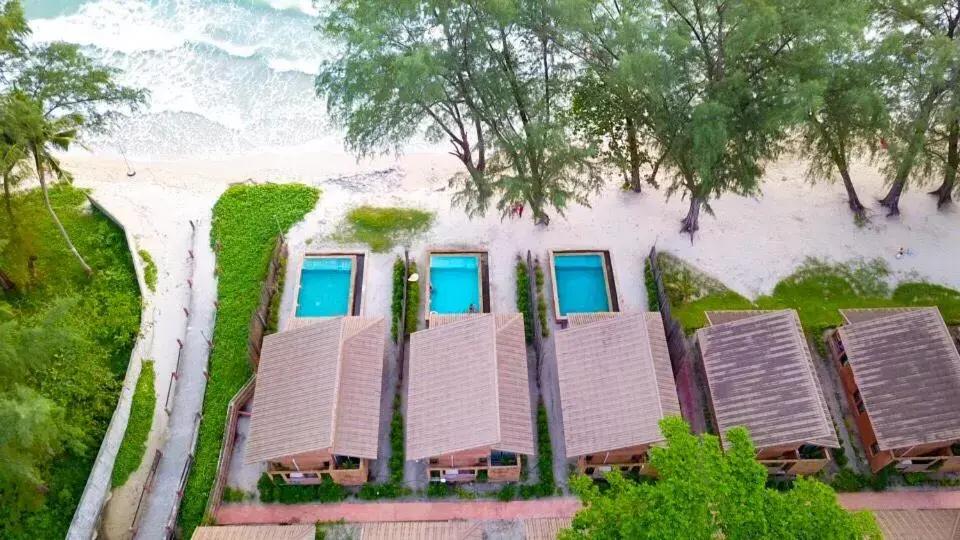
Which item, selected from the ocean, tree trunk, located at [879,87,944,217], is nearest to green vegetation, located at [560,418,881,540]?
tree trunk, located at [879,87,944,217]

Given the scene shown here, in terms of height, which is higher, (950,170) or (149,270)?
(950,170)

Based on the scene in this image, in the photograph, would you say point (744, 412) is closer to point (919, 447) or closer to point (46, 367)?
point (919, 447)

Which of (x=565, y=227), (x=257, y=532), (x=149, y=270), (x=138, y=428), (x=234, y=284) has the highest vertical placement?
(x=565, y=227)

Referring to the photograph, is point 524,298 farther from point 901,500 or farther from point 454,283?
point 901,500

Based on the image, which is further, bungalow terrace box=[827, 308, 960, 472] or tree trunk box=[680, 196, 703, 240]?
tree trunk box=[680, 196, 703, 240]

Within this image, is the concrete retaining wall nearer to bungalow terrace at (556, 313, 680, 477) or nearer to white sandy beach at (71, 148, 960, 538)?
white sandy beach at (71, 148, 960, 538)

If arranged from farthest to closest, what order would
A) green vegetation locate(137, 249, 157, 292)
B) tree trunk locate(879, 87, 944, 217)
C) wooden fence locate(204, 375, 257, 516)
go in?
green vegetation locate(137, 249, 157, 292), tree trunk locate(879, 87, 944, 217), wooden fence locate(204, 375, 257, 516)

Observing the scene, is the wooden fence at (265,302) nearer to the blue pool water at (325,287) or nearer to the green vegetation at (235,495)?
the blue pool water at (325,287)

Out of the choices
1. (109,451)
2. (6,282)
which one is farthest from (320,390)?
(6,282)
